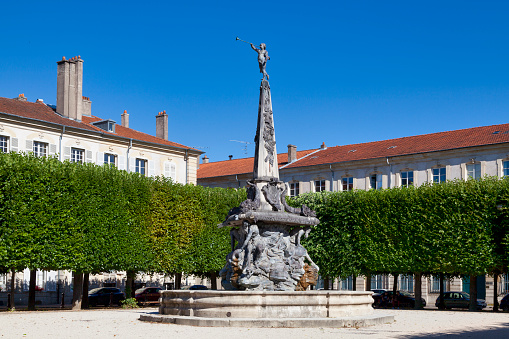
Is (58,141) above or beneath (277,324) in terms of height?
above

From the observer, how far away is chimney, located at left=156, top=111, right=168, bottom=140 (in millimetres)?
51125

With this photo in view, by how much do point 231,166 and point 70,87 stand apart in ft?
74.8

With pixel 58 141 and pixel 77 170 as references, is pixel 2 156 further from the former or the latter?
pixel 58 141

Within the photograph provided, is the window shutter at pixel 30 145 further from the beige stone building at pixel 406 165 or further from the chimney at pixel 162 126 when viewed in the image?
the beige stone building at pixel 406 165

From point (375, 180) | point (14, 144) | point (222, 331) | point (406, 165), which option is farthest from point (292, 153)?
point (222, 331)

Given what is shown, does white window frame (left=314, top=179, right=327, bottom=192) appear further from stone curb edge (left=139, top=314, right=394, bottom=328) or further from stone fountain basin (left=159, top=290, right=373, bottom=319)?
stone curb edge (left=139, top=314, right=394, bottom=328)

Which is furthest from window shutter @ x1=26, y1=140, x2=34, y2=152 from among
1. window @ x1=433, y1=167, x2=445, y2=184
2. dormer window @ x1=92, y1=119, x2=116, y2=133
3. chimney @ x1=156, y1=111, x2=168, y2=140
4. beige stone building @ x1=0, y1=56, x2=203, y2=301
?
window @ x1=433, y1=167, x2=445, y2=184

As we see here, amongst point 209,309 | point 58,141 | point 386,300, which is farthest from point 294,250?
point 58,141

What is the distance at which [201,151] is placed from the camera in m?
49.3

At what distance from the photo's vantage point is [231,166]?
63219 mm

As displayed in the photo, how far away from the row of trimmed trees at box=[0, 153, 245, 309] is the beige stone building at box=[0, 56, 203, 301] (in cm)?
861

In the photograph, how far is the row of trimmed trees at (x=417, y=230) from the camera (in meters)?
31.9

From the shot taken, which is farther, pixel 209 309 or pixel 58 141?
pixel 58 141

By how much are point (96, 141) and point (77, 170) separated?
467 inches
